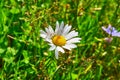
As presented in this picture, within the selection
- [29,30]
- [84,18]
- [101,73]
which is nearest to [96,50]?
[101,73]

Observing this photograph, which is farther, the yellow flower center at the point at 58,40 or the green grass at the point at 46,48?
the green grass at the point at 46,48

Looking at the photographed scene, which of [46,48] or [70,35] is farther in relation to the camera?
[46,48]

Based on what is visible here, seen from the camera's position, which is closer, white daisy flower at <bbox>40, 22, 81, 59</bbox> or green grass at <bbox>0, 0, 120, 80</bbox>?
white daisy flower at <bbox>40, 22, 81, 59</bbox>

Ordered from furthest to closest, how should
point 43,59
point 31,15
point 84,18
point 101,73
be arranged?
point 84,18 < point 101,73 < point 31,15 < point 43,59

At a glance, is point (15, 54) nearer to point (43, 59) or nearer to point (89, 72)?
point (43, 59)

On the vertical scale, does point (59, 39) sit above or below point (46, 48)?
above

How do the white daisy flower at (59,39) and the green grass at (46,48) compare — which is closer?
the white daisy flower at (59,39)

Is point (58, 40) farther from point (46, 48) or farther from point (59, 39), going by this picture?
point (46, 48)

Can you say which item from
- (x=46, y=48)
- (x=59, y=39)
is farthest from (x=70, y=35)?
(x=46, y=48)
